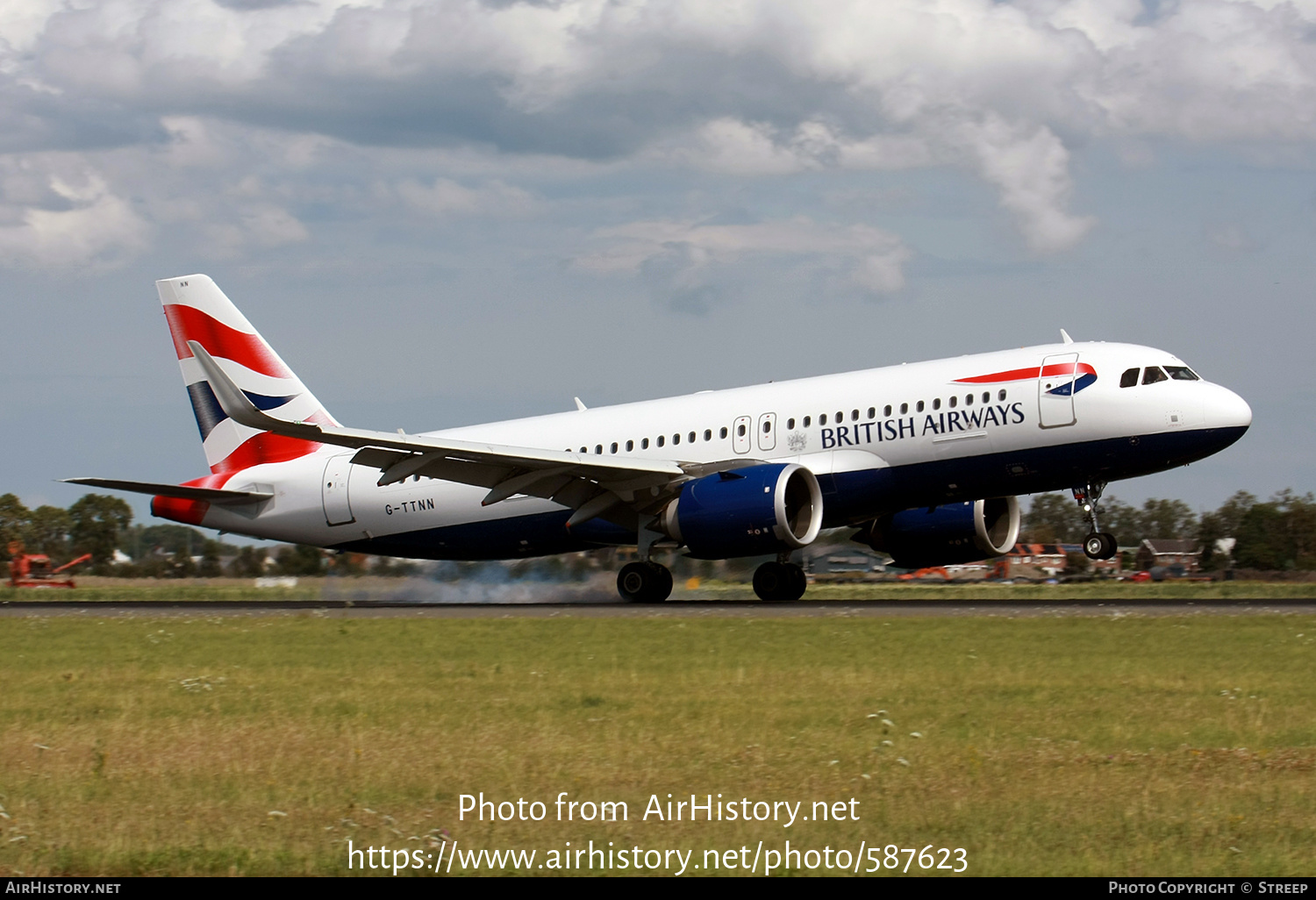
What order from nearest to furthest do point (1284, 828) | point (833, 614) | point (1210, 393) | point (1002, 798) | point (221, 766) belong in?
point (1284, 828), point (1002, 798), point (221, 766), point (833, 614), point (1210, 393)

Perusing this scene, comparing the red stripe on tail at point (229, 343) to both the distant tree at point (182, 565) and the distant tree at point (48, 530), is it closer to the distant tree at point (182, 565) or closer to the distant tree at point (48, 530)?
the distant tree at point (182, 565)

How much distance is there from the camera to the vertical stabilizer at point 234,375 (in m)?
33.6

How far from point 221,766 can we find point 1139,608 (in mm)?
17617

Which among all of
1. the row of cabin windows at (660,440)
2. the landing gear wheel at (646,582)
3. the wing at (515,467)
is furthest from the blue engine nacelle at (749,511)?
the landing gear wheel at (646,582)

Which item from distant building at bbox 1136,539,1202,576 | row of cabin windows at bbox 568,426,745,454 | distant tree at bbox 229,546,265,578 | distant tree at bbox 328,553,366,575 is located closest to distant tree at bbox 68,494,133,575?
distant tree at bbox 229,546,265,578

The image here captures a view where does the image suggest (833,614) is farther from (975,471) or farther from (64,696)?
(64,696)

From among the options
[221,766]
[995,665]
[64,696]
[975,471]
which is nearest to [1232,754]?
[995,665]

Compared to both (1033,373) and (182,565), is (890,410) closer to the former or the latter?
(1033,373)

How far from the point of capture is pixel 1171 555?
79.6 m

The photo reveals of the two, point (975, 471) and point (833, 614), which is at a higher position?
point (975, 471)

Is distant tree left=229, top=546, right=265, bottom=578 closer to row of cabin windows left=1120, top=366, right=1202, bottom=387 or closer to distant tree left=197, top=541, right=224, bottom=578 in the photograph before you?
distant tree left=197, top=541, right=224, bottom=578

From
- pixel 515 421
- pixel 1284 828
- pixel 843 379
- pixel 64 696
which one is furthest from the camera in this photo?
pixel 515 421

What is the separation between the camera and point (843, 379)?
91.9 feet

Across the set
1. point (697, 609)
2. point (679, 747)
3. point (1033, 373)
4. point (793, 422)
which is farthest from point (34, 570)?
point (679, 747)
